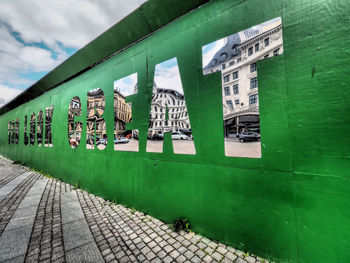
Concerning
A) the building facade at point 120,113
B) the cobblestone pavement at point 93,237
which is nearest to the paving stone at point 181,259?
the cobblestone pavement at point 93,237

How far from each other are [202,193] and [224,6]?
322 cm

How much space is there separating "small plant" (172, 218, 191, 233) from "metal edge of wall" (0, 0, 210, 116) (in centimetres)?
407

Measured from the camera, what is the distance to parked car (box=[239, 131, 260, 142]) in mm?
2352

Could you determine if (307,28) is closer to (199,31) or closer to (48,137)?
(199,31)

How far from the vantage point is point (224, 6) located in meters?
2.66

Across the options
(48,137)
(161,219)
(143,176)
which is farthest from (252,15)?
(48,137)

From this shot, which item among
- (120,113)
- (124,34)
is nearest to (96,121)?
(120,113)

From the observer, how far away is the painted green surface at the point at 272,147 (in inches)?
73.4

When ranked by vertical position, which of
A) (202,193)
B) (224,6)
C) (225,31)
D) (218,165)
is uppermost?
(224,6)

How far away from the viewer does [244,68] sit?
2471mm

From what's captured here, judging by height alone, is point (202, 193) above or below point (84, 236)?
above

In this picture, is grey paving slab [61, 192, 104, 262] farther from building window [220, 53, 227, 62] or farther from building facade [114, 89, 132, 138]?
building window [220, 53, 227, 62]

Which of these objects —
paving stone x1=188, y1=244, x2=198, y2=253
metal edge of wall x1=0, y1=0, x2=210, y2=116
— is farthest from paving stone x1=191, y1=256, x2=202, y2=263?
metal edge of wall x1=0, y1=0, x2=210, y2=116

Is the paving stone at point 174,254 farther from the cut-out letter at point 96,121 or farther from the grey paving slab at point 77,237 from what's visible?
the cut-out letter at point 96,121
